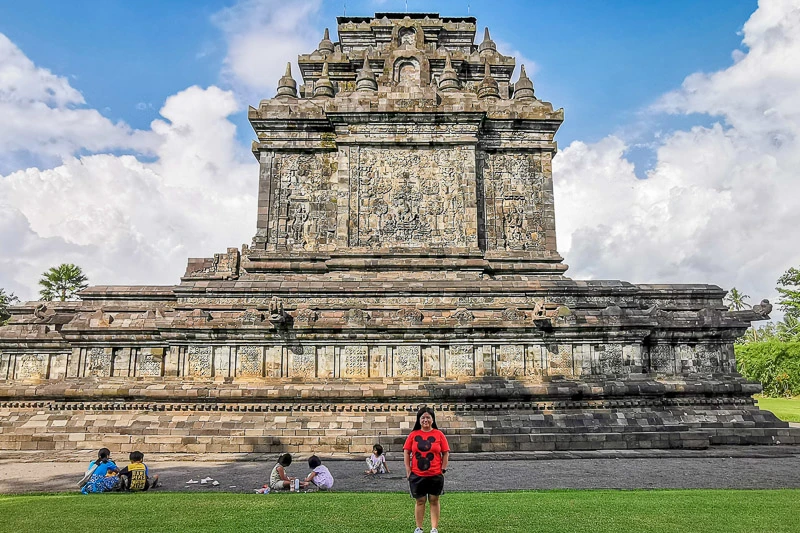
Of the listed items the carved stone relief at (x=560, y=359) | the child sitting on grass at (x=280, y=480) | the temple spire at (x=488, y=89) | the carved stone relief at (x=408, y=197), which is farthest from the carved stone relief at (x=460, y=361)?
the temple spire at (x=488, y=89)

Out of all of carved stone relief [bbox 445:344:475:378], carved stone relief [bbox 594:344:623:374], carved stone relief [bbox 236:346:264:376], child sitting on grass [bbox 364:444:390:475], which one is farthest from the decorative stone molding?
child sitting on grass [bbox 364:444:390:475]

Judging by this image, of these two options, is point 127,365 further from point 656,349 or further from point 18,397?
point 656,349

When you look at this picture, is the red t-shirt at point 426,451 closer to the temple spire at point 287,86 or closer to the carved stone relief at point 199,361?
the carved stone relief at point 199,361

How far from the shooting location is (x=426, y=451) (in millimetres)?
6648

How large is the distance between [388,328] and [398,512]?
8.42 meters

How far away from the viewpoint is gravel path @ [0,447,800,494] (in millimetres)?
10055

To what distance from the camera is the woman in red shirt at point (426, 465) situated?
6449 millimetres

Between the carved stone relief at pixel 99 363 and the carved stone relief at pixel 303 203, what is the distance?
24.8 ft

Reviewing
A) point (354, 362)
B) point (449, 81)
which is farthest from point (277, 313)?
point (449, 81)

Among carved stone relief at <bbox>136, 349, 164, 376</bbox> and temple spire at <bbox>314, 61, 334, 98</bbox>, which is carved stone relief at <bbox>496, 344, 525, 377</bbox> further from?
temple spire at <bbox>314, 61, 334, 98</bbox>

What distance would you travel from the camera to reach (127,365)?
16359mm

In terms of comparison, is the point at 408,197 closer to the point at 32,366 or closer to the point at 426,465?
the point at 32,366

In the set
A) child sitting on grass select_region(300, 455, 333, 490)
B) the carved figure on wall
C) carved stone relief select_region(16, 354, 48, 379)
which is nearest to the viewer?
child sitting on grass select_region(300, 455, 333, 490)

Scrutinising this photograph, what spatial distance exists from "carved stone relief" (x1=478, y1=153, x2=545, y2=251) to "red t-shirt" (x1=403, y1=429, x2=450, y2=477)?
15851 millimetres
